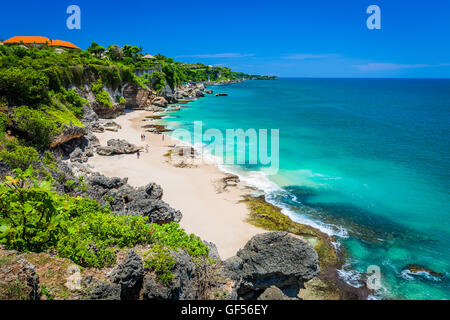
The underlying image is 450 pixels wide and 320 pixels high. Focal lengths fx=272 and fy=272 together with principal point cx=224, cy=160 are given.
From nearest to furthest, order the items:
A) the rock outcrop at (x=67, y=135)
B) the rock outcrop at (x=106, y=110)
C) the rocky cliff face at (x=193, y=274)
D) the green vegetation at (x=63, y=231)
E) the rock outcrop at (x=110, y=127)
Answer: the rocky cliff face at (x=193, y=274), the green vegetation at (x=63, y=231), the rock outcrop at (x=67, y=135), the rock outcrop at (x=110, y=127), the rock outcrop at (x=106, y=110)

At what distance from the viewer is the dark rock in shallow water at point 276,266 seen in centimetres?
1173

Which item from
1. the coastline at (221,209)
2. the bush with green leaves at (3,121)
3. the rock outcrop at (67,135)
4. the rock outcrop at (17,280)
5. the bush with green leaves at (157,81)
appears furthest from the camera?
the bush with green leaves at (157,81)

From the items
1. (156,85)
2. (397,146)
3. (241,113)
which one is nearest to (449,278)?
(397,146)

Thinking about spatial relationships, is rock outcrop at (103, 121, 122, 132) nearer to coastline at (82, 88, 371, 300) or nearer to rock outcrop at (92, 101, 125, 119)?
rock outcrop at (92, 101, 125, 119)

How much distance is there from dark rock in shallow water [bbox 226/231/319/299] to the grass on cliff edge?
3996 mm

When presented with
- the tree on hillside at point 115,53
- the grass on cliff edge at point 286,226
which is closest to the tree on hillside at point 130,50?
the tree on hillside at point 115,53

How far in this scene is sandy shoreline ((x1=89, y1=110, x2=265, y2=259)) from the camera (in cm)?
1745

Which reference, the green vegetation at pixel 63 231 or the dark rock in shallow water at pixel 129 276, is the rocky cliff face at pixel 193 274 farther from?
the green vegetation at pixel 63 231

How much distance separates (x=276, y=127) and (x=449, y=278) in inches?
1608

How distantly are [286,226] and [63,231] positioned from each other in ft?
46.9

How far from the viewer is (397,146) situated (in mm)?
40094

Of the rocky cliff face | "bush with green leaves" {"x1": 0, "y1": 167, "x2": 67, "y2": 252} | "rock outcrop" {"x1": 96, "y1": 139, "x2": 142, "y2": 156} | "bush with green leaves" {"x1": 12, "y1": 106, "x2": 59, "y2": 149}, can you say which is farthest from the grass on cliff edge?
"bush with green leaves" {"x1": 12, "y1": 106, "x2": 59, "y2": 149}

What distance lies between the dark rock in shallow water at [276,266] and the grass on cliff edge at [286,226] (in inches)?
157
